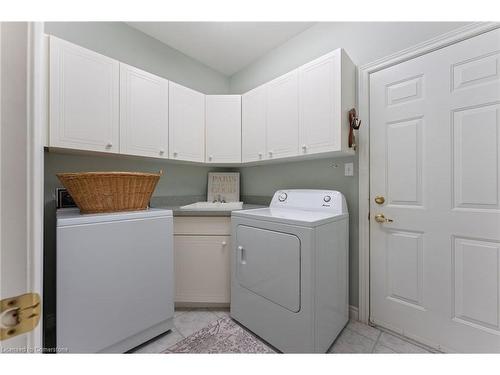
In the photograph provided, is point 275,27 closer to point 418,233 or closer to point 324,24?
point 324,24

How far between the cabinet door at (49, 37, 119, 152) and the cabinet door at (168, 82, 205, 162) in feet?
1.56

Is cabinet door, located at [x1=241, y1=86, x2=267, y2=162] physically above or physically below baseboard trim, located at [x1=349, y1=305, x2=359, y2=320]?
above

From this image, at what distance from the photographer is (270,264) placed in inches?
57.4

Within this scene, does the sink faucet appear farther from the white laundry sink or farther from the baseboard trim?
the baseboard trim

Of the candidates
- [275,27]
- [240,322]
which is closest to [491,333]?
[240,322]

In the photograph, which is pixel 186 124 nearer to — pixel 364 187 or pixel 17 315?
pixel 364 187

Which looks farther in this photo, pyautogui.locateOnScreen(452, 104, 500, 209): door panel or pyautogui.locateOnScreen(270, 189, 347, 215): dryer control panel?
pyautogui.locateOnScreen(270, 189, 347, 215): dryer control panel

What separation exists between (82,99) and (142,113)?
419 millimetres

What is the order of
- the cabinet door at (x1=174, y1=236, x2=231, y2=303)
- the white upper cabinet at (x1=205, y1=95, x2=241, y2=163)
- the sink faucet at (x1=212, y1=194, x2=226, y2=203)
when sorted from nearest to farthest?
Answer: the cabinet door at (x1=174, y1=236, x2=231, y2=303)
the white upper cabinet at (x1=205, y1=95, x2=241, y2=163)
the sink faucet at (x1=212, y1=194, x2=226, y2=203)

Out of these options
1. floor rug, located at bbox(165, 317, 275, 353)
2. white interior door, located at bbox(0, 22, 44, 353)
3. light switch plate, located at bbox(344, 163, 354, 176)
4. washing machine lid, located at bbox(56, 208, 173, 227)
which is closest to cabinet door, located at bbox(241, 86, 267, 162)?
light switch plate, located at bbox(344, 163, 354, 176)

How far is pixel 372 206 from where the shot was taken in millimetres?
1685

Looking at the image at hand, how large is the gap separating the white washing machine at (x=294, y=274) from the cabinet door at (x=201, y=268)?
16 cm

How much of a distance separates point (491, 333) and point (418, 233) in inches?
24.8

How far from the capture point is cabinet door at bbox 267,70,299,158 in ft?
5.98
